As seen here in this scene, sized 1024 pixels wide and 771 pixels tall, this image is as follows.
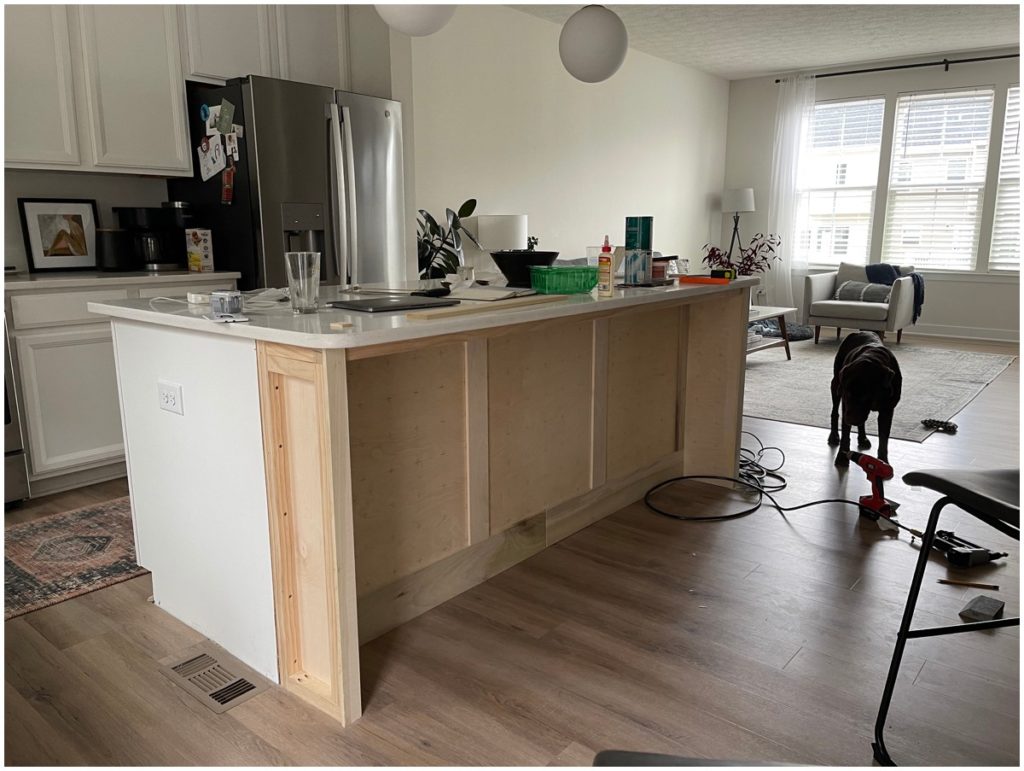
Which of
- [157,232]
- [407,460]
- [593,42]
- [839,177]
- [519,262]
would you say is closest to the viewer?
[407,460]

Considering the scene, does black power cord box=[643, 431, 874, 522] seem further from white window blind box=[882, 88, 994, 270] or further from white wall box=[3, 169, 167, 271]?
white window blind box=[882, 88, 994, 270]

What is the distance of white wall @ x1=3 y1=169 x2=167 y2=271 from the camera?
352 cm

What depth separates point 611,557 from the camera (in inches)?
102

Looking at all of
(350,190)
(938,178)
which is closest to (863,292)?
(938,178)

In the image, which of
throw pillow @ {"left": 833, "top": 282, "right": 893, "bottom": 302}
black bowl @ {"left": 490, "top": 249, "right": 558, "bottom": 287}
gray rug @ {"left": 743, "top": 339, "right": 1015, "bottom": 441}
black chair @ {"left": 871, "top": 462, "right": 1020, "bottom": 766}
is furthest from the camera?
throw pillow @ {"left": 833, "top": 282, "right": 893, "bottom": 302}

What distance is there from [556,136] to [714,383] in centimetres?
371

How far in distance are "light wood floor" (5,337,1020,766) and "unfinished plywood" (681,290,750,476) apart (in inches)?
25.9

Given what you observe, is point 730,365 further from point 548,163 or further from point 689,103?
point 689,103

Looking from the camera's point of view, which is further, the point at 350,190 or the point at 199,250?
the point at 350,190

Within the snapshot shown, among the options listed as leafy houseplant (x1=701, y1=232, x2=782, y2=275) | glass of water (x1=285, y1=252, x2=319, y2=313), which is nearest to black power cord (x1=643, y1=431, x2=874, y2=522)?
glass of water (x1=285, y1=252, x2=319, y2=313)

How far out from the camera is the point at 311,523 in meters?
1.73

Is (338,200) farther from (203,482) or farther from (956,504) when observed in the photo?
(956,504)

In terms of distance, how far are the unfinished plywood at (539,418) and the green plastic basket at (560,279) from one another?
4.1 inches

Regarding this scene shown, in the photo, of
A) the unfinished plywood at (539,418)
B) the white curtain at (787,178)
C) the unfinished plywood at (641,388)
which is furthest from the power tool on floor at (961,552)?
the white curtain at (787,178)
